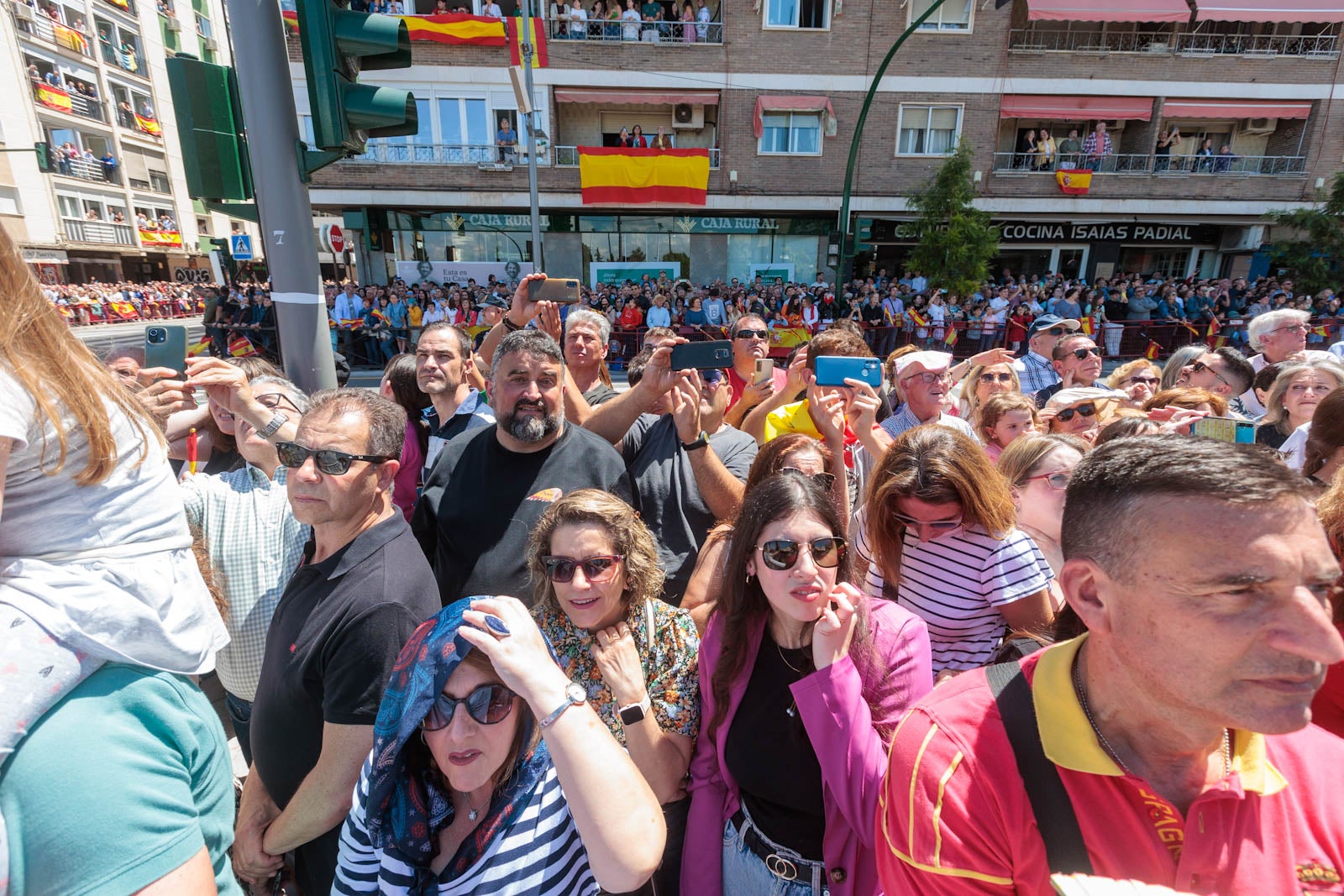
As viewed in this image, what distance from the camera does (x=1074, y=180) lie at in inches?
758

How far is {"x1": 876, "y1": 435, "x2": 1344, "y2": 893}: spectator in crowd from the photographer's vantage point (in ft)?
3.40

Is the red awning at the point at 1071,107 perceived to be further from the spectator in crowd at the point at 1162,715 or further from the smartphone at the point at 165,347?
the smartphone at the point at 165,347

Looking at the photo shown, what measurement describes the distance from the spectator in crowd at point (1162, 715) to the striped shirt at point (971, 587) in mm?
1036

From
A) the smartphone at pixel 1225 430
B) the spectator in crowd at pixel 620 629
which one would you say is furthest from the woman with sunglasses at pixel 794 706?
the smartphone at pixel 1225 430

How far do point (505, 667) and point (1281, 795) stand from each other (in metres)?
1.53

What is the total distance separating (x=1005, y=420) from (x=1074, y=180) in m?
20.6

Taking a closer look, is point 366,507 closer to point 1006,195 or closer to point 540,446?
point 540,446

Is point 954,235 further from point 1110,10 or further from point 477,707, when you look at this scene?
point 477,707

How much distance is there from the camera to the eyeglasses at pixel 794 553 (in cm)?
191

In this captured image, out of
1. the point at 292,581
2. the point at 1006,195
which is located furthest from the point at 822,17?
the point at 292,581

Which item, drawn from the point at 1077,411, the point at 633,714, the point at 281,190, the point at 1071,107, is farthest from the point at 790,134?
the point at 633,714

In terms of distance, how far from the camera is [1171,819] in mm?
1134

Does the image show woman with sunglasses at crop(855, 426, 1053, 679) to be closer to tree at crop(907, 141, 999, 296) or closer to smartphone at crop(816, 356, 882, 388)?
smartphone at crop(816, 356, 882, 388)

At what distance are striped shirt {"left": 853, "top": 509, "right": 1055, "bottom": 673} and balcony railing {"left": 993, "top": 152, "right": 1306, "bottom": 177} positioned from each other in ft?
71.0
